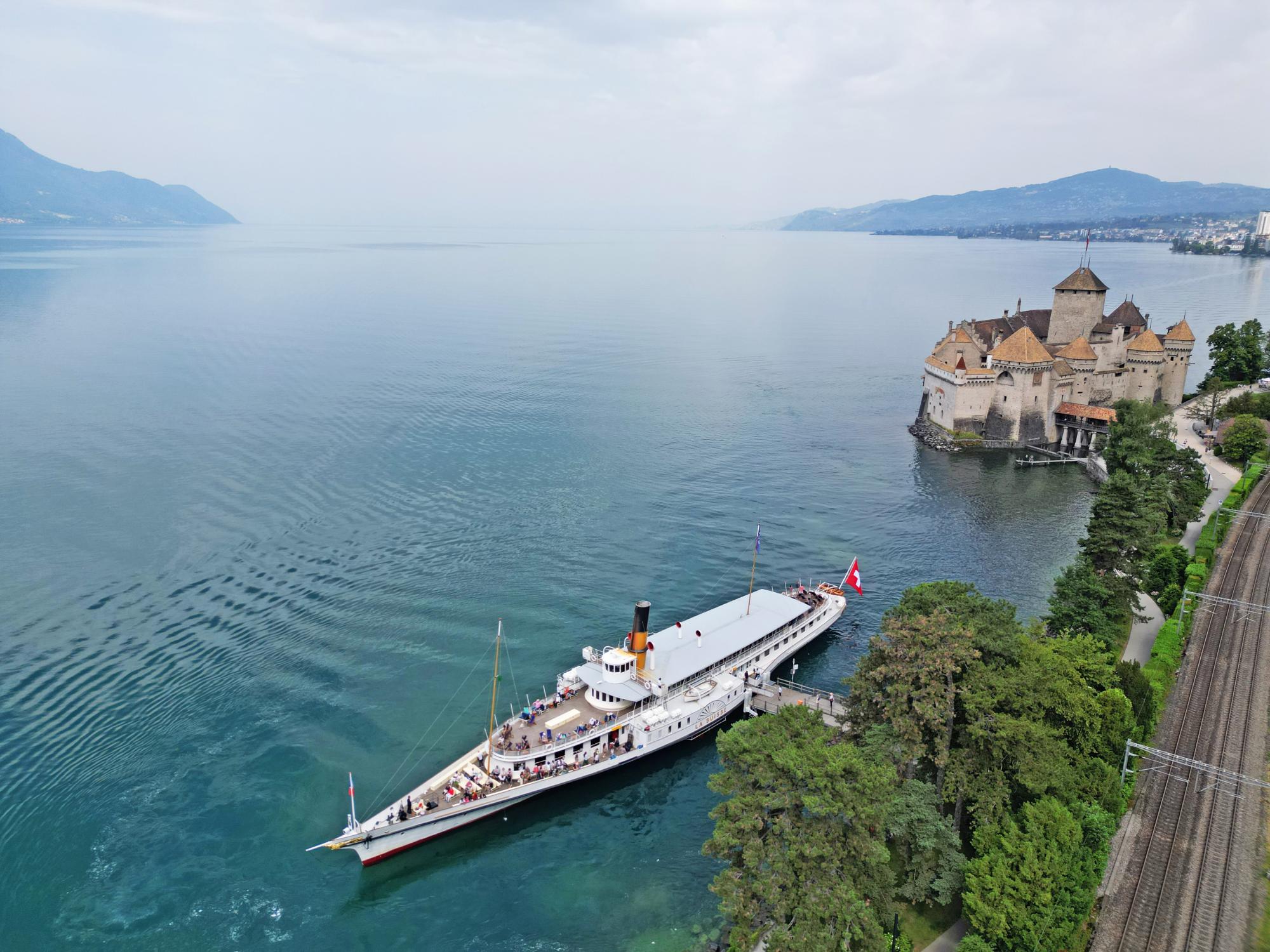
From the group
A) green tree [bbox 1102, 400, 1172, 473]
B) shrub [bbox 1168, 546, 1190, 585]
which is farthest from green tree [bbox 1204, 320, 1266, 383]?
shrub [bbox 1168, 546, 1190, 585]

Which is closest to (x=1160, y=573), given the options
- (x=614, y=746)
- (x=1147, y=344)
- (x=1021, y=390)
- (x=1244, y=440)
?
(x=1244, y=440)

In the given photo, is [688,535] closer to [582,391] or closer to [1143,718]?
[1143,718]

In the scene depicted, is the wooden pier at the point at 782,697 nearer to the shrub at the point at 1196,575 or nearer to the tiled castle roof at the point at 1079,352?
the shrub at the point at 1196,575

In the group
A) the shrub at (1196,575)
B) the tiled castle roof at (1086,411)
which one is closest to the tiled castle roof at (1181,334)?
the tiled castle roof at (1086,411)

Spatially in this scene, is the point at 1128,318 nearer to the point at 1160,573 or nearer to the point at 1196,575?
the point at 1160,573

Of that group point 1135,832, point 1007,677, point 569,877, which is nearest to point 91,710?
point 569,877
